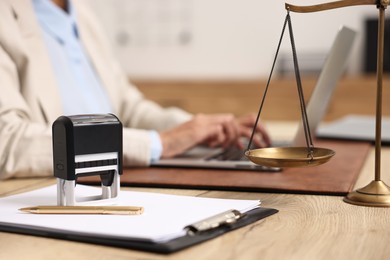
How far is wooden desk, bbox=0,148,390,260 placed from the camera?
26.5 inches

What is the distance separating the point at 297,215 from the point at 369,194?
5.0 inches

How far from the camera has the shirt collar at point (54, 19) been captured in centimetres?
168

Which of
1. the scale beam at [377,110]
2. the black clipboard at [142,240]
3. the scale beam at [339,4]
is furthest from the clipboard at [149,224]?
the scale beam at [339,4]

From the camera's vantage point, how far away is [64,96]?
1670mm

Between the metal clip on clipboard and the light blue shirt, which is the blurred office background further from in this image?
the metal clip on clipboard

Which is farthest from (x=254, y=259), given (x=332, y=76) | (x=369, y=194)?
(x=332, y=76)

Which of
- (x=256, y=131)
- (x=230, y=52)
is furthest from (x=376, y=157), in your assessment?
(x=230, y=52)

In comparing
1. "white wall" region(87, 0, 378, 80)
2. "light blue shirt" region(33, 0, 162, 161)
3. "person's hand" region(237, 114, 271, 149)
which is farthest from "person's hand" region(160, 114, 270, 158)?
"white wall" region(87, 0, 378, 80)

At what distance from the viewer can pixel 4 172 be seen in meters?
1.18

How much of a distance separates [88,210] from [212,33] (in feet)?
10.6

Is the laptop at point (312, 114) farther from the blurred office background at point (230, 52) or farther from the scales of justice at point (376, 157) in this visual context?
the blurred office background at point (230, 52)

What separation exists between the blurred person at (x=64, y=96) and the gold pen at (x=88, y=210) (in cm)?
38

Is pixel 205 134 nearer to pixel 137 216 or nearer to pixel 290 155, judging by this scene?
pixel 290 155

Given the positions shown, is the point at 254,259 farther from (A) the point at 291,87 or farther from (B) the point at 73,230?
(A) the point at 291,87
